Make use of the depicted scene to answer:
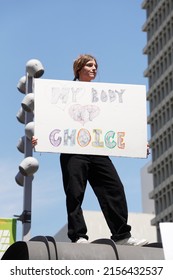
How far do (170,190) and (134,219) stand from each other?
34743mm

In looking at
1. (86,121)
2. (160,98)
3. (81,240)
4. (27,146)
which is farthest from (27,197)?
(160,98)

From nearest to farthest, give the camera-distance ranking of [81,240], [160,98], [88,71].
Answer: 1. [81,240]
2. [88,71]
3. [160,98]

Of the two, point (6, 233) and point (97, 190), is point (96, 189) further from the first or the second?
point (6, 233)

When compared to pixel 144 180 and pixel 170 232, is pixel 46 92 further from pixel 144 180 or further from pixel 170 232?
pixel 144 180

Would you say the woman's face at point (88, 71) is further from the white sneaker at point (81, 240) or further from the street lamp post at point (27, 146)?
the street lamp post at point (27, 146)

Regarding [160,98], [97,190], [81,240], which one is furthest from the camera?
[160,98]

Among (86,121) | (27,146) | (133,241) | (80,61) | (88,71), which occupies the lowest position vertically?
(133,241)

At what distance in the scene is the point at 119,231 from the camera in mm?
7711

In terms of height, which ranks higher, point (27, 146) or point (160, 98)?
point (160, 98)

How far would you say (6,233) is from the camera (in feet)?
40.1

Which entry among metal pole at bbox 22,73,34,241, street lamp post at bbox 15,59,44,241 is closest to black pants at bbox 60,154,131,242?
street lamp post at bbox 15,59,44,241

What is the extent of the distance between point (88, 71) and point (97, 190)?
1.26 metres

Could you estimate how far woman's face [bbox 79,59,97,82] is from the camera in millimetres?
8320
